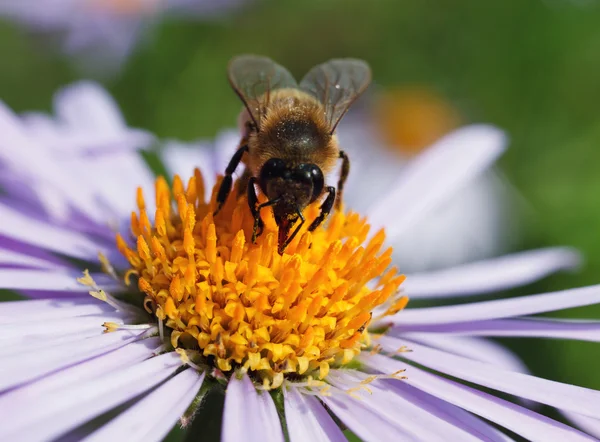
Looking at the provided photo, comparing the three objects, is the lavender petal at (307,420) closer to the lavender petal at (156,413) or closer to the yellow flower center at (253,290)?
the yellow flower center at (253,290)

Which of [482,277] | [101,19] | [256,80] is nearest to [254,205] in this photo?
[256,80]

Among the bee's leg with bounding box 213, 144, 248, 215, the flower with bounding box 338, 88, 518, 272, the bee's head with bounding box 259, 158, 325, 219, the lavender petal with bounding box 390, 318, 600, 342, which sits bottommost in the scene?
the lavender petal with bounding box 390, 318, 600, 342

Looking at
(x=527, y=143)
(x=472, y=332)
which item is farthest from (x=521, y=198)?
(x=472, y=332)

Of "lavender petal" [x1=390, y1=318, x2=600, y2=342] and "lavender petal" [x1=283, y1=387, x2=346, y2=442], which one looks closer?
"lavender petal" [x1=283, y1=387, x2=346, y2=442]

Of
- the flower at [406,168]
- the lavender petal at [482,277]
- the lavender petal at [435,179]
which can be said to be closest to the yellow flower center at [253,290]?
the lavender petal at [482,277]

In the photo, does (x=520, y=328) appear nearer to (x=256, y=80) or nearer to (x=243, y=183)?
(x=243, y=183)

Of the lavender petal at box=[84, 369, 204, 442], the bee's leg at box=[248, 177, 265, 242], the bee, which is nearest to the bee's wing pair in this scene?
the bee

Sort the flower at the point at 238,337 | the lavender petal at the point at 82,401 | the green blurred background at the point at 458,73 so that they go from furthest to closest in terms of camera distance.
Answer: the green blurred background at the point at 458,73 < the flower at the point at 238,337 < the lavender petal at the point at 82,401

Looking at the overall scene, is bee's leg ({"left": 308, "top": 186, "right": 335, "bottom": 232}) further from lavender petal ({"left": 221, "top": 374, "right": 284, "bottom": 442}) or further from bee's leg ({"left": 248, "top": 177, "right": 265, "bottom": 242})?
lavender petal ({"left": 221, "top": 374, "right": 284, "bottom": 442})
